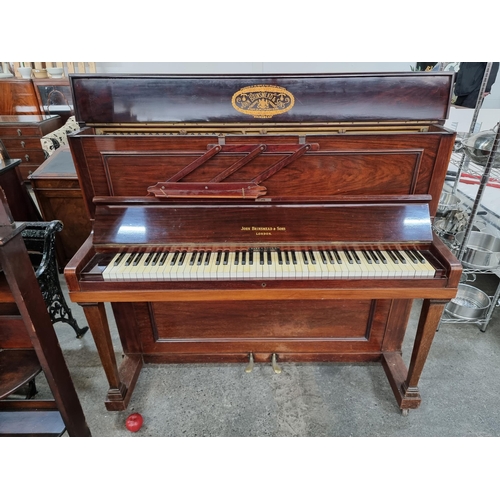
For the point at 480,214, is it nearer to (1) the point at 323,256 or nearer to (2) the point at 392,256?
(2) the point at 392,256

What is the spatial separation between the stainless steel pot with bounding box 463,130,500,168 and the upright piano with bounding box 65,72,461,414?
2.66ft

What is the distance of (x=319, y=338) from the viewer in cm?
236

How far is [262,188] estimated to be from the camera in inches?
71.4

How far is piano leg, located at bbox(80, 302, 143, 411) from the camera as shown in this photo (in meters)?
1.87

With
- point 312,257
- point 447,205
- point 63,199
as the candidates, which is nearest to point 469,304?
point 447,205

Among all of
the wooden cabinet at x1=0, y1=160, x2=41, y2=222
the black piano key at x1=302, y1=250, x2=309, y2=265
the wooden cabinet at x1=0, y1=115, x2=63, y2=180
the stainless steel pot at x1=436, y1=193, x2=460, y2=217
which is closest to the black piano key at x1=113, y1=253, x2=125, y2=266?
the black piano key at x1=302, y1=250, x2=309, y2=265

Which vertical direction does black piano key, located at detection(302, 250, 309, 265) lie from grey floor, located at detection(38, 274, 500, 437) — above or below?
above

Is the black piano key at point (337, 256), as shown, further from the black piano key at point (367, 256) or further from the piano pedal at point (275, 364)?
the piano pedal at point (275, 364)

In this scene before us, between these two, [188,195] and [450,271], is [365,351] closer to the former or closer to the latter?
[450,271]

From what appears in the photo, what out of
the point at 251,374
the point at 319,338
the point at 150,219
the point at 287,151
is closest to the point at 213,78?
the point at 287,151

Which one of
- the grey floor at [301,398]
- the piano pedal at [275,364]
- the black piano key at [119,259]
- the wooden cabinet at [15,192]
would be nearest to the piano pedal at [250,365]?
the grey floor at [301,398]

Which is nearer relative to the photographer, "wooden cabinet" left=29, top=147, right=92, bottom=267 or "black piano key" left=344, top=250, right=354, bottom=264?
"black piano key" left=344, top=250, right=354, bottom=264

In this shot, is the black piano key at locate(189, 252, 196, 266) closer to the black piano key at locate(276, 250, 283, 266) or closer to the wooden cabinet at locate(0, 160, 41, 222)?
the black piano key at locate(276, 250, 283, 266)

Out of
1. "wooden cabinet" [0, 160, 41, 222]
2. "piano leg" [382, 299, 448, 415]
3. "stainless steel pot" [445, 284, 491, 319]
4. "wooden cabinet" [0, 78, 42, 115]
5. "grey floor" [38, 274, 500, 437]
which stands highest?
"wooden cabinet" [0, 78, 42, 115]
